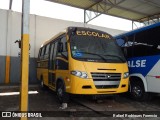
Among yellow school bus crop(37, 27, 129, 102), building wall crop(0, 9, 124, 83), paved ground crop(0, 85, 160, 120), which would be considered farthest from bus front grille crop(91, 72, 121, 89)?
building wall crop(0, 9, 124, 83)

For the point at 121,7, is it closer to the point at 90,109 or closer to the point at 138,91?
the point at 138,91

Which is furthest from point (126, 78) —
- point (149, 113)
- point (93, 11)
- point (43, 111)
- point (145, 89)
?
point (93, 11)

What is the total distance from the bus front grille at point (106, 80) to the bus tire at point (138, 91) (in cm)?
138

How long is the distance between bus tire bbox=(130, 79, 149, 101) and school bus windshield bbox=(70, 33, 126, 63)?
1353mm

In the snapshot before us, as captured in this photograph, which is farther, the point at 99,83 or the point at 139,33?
the point at 139,33

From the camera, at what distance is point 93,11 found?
16.5 metres

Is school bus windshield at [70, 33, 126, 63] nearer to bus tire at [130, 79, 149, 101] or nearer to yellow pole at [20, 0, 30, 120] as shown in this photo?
bus tire at [130, 79, 149, 101]

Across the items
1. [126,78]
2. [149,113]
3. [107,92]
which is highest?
[126,78]

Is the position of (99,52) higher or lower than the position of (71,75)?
higher

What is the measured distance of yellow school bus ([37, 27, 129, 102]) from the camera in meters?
6.11

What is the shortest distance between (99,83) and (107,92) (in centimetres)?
41

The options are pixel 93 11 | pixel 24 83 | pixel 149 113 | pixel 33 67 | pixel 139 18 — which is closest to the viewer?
pixel 24 83

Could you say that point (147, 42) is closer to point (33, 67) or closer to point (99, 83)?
point (99, 83)

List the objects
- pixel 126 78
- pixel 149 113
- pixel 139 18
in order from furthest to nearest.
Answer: pixel 139 18, pixel 126 78, pixel 149 113
